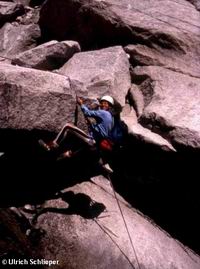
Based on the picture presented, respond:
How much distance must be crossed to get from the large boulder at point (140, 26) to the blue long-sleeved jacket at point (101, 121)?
3.94 metres

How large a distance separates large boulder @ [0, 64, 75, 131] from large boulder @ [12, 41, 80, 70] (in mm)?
3420

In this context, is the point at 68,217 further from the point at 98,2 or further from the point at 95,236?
the point at 98,2

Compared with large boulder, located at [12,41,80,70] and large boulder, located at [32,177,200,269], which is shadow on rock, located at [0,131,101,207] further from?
large boulder, located at [12,41,80,70]

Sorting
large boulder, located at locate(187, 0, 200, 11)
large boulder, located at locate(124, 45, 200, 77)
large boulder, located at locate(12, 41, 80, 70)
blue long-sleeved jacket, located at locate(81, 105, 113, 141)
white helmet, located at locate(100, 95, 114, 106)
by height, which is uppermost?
large boulder, located at locate(187, 0, 200, 11)

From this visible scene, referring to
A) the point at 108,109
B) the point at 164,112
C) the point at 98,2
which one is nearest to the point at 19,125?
the point at 108,109

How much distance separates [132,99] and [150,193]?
9.99ft

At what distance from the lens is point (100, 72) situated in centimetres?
1090

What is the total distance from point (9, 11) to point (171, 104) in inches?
369

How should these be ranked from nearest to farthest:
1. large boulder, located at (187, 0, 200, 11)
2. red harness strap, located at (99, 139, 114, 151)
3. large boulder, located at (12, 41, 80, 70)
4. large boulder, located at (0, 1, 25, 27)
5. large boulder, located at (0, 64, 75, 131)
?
large boulder, located at (0, 64, 75, 131) < red harness strap, located at (99, 139, 114, 151) < large boulder, located at (12, 41, 80, 70) < large boulder, located at (187, 0, 200, 11) < large boulder, located at (0, 1, 25, 27)

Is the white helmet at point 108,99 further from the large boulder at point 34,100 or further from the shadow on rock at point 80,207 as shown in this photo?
the shadow on rock at point 80,207

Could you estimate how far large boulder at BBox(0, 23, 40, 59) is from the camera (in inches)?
559

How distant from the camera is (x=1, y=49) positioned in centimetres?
1430


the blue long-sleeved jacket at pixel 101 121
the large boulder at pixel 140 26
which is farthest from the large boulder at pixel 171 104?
the blue long-sleeved jacket at pixel 101 121

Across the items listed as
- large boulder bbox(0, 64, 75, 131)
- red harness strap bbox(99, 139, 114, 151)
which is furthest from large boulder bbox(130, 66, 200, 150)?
large boulder bbox(0, 64, 75, 131)
